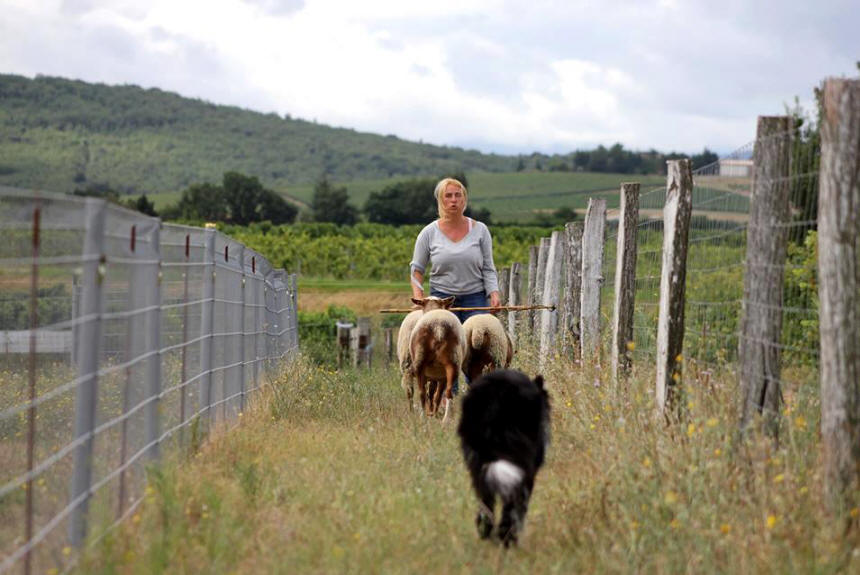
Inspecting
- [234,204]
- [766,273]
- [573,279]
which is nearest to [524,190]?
[234,204]

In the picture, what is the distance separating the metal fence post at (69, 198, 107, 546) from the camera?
5.40 meters

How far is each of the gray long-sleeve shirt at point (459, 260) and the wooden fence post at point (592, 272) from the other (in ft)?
4.07

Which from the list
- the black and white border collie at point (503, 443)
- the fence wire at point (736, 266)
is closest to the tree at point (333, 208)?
the fence wire at point (736, 266)

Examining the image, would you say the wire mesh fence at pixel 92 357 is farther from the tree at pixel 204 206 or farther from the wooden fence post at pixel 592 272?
the tree at pixel 204 206

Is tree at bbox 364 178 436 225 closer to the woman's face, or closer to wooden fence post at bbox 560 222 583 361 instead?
wooden fence post at bbox 560 222 583 361

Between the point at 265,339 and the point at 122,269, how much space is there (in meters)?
9.03

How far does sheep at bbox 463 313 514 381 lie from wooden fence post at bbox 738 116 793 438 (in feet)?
15.1

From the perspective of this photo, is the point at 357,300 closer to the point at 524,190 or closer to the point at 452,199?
the point at 452,199

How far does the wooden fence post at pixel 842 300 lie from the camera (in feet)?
17.7

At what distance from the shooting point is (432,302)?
10750mm

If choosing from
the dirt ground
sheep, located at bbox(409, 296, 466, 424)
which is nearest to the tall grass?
sheep, located at bbox(409, 296, 466, 424)

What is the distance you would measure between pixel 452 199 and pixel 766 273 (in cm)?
516

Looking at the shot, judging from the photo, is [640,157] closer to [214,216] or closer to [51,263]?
[214,216]

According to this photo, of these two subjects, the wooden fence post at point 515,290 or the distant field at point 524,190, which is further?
Result: the distant field at point 524,190
